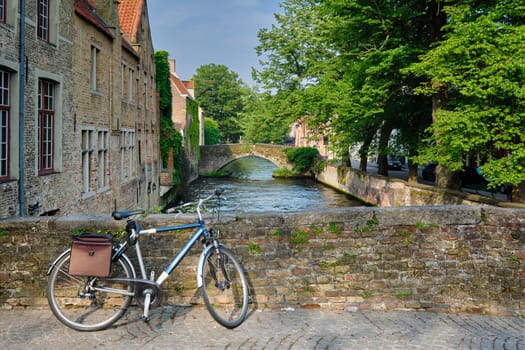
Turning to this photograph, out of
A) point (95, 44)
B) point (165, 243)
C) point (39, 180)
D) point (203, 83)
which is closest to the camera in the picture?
point (165, 243)

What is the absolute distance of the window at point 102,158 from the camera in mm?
14688

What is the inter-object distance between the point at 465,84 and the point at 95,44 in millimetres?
10178

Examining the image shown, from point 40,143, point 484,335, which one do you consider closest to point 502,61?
point 484,335

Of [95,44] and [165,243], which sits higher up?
[95,44]

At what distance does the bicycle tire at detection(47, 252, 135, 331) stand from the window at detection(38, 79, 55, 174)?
6.34 m

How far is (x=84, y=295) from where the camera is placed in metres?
4.38

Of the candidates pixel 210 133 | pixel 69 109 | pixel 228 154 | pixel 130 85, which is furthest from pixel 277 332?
pixel 210 133

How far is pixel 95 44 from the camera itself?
45.9 ft

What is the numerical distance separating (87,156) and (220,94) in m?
71.0

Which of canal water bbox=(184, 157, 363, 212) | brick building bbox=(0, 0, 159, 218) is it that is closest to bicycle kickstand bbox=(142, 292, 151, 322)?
brick building bbox=(0, 0, 159, 218)

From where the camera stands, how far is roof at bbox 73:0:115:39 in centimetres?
1244

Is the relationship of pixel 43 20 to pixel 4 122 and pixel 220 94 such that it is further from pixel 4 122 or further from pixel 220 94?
pixel 220 94

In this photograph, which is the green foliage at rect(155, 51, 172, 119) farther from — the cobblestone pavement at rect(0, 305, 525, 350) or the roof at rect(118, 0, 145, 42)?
the cobblestone pavement at rect(0, 305, 525, 350)

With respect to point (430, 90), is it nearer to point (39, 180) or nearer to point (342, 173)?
point (39, 180)
